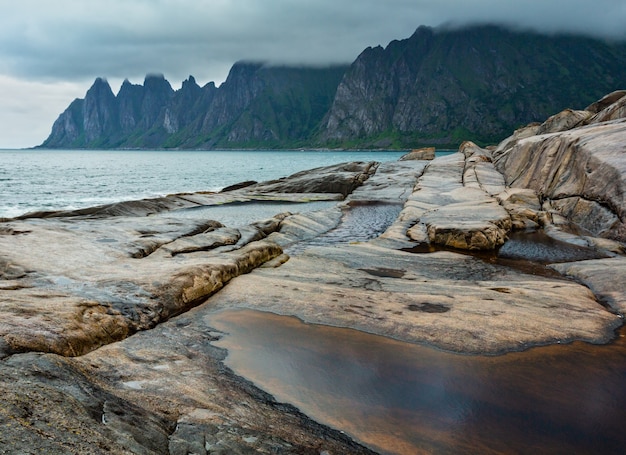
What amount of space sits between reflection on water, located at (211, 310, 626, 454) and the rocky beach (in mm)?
417

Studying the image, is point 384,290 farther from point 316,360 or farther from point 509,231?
point 509,231

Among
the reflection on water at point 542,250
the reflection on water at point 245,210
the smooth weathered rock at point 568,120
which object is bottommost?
the reflection on water at point 542,250

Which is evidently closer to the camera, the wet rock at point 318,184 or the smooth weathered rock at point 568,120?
the smooth weathered rock at point 568,120

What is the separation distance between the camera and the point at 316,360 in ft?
26.7

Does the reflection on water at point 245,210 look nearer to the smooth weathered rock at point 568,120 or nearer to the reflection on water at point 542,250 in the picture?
the reflection on water at point 542,250

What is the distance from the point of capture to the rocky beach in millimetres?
4926

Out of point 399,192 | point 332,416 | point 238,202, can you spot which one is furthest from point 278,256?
point 399,192

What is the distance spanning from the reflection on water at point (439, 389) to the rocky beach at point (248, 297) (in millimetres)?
417

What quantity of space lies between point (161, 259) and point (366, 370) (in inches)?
358

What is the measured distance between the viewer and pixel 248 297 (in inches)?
457

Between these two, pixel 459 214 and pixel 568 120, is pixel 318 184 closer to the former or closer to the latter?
pixel 459 214

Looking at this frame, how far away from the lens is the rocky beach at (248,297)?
16.2 ft

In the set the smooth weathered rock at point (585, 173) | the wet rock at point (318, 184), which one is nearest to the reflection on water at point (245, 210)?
the wet rock at point (318, 184)

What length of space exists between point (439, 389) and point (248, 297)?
6090 millimetres
